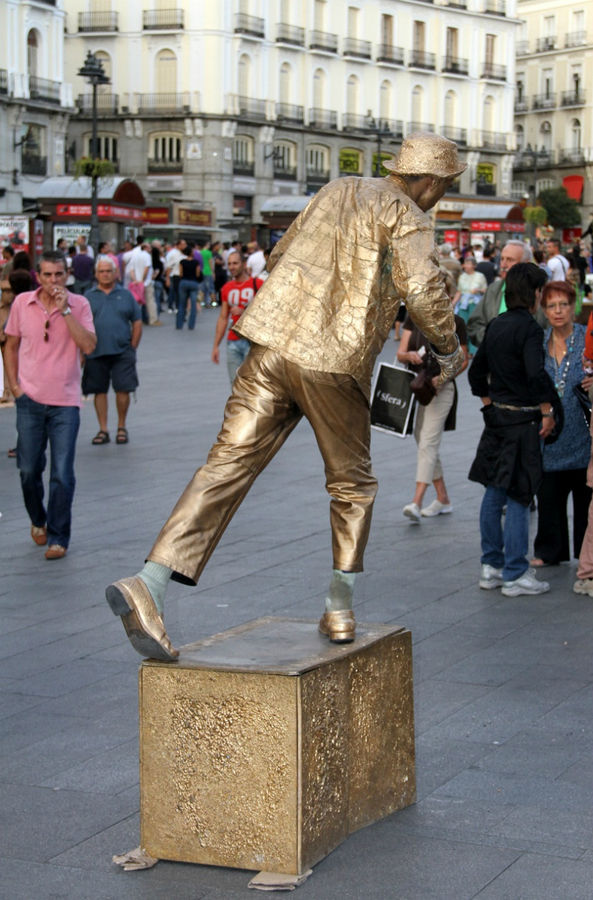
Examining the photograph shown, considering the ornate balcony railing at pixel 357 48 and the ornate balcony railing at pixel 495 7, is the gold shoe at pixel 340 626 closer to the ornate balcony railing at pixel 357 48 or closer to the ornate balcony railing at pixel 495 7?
the ornate balcony railing at pixel 357 48

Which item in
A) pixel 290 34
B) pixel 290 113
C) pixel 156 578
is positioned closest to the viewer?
pixel 156 578

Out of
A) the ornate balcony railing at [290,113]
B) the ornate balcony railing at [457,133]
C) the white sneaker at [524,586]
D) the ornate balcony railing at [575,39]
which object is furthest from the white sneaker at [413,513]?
the ornate balcony railing at [575,39]

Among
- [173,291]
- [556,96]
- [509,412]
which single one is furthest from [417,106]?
[509,412]

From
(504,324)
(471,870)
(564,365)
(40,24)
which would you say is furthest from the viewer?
(40,24)

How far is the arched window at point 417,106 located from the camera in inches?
2830

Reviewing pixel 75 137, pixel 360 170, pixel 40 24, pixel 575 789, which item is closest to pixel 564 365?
pixel 575 789

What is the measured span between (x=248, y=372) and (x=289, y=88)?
61.3 metres

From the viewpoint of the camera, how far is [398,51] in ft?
230

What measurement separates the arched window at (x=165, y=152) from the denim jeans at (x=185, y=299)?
32980mm

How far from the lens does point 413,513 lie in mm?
9570

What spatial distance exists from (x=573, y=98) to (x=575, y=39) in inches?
138

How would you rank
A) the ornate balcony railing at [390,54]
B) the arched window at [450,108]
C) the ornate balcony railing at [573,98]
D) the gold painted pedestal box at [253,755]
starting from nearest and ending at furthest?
the gold painted pedestal box at [253,755] → the ornate balcony railing at [390,54] → the arched window at [450,108] → the ornate balcony railing at [573,98]

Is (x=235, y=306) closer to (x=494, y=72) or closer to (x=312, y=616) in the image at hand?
(x=312, y=616)

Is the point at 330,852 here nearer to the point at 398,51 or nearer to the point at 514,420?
the point at 514,420
